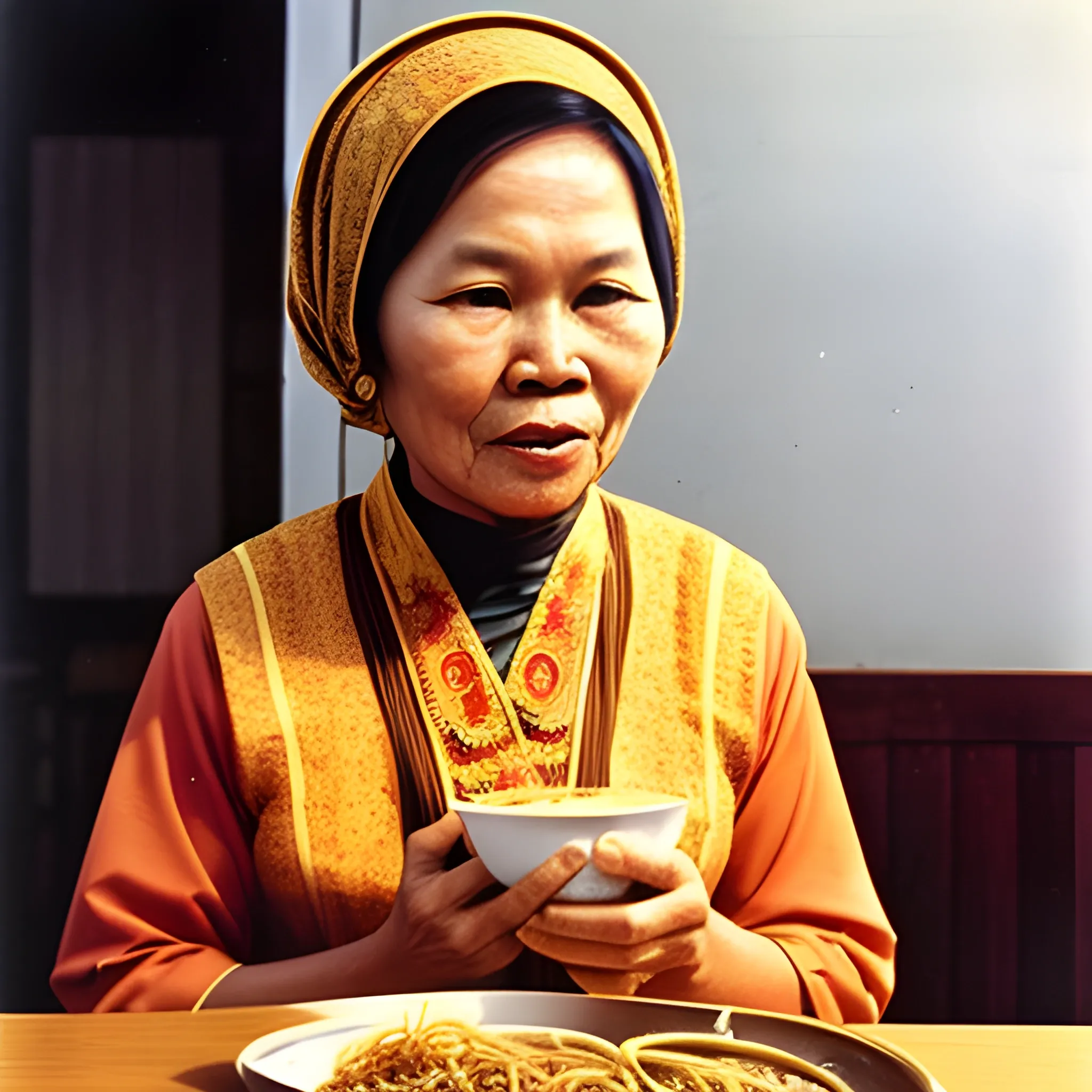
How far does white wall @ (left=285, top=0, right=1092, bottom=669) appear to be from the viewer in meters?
1.38

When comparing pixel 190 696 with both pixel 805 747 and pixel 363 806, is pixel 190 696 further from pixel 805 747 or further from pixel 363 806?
pixel 805 747

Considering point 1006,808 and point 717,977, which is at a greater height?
point 1006,808

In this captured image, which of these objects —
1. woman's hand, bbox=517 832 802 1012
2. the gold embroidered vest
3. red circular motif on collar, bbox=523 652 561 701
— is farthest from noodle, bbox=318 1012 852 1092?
red circular motif on collar, bbox=523 652 561 701

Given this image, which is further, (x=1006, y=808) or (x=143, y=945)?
(x=1006, y=808)

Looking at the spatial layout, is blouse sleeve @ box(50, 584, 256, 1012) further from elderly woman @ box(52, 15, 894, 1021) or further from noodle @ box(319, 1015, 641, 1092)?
noodle @ box(319, 1015, 641, 1092)

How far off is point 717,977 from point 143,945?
58 centimetres

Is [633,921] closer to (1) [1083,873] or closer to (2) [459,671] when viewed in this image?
(2) [459,671]

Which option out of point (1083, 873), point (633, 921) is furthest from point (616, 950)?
point (1083, 873)

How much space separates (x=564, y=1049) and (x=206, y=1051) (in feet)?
1.00

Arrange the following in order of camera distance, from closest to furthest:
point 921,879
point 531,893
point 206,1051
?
point 206,1051, point 531,893, point 921,879

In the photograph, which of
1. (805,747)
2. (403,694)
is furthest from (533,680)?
(805,747)

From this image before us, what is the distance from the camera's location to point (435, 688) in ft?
4.31

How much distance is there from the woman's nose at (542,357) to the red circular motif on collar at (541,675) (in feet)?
0.93

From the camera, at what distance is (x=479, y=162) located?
49.9 inches
